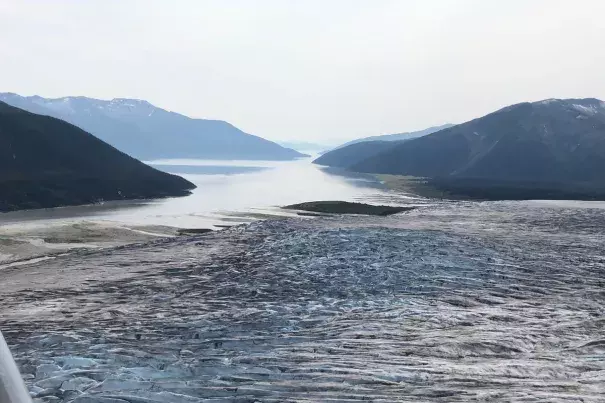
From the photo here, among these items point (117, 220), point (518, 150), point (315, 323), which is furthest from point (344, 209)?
point (518, 150)

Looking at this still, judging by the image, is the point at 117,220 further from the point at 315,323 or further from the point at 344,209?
the point at 315,323

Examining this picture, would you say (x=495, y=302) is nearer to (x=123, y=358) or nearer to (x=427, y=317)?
(x=427, y=317)

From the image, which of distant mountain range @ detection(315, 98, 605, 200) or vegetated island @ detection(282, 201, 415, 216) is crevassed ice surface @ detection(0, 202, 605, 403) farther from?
→ distant mountain range @ detection(315, 98, 605, 200)

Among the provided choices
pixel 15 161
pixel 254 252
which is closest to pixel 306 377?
pixel 254 252

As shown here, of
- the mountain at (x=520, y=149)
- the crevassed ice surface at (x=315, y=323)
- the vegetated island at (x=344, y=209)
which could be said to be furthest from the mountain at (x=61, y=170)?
the mountain at (x=520, y=149)

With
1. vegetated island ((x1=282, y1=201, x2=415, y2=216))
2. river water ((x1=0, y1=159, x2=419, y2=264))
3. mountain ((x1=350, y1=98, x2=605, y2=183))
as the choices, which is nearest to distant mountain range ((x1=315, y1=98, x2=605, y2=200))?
mountain ((x1=350, y1=98, x2=605, y2=183))

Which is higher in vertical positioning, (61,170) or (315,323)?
(61,170)

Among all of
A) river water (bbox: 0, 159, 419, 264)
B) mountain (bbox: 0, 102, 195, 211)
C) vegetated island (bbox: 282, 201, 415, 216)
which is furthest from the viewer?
mountain (bbox: 0, 102, 195, 211)
